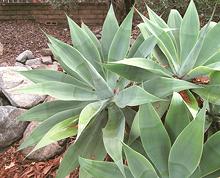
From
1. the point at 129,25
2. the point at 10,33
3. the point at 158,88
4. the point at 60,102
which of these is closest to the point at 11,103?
the point at 60,102

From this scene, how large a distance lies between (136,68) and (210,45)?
36 centimetres

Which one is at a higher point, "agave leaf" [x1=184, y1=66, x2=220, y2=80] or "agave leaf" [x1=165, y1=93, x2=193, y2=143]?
"agave leaf" [x1=184, y1=66, x2=220, y2=80]

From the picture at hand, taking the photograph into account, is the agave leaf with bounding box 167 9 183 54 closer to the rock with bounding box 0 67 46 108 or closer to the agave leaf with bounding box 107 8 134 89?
the agave leaf with bounding box 107 8 134 89

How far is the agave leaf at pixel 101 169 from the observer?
150cm

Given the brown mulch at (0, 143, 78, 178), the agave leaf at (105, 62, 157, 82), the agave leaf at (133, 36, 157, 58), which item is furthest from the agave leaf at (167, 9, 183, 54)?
the brown mulch at (0, 143, 78, 178)

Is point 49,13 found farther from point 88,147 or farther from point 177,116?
point 177,116

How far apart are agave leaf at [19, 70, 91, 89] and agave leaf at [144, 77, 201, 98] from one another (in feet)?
1.36

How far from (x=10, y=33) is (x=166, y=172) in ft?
22.0

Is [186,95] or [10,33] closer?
[186,95]

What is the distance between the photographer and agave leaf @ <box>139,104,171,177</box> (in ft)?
4.70

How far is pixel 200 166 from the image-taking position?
1.44m

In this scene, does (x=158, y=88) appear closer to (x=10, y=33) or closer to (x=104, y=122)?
(x=104, y=122)

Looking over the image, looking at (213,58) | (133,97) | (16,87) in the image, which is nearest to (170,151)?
(133,97)

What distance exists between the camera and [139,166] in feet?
4.55
